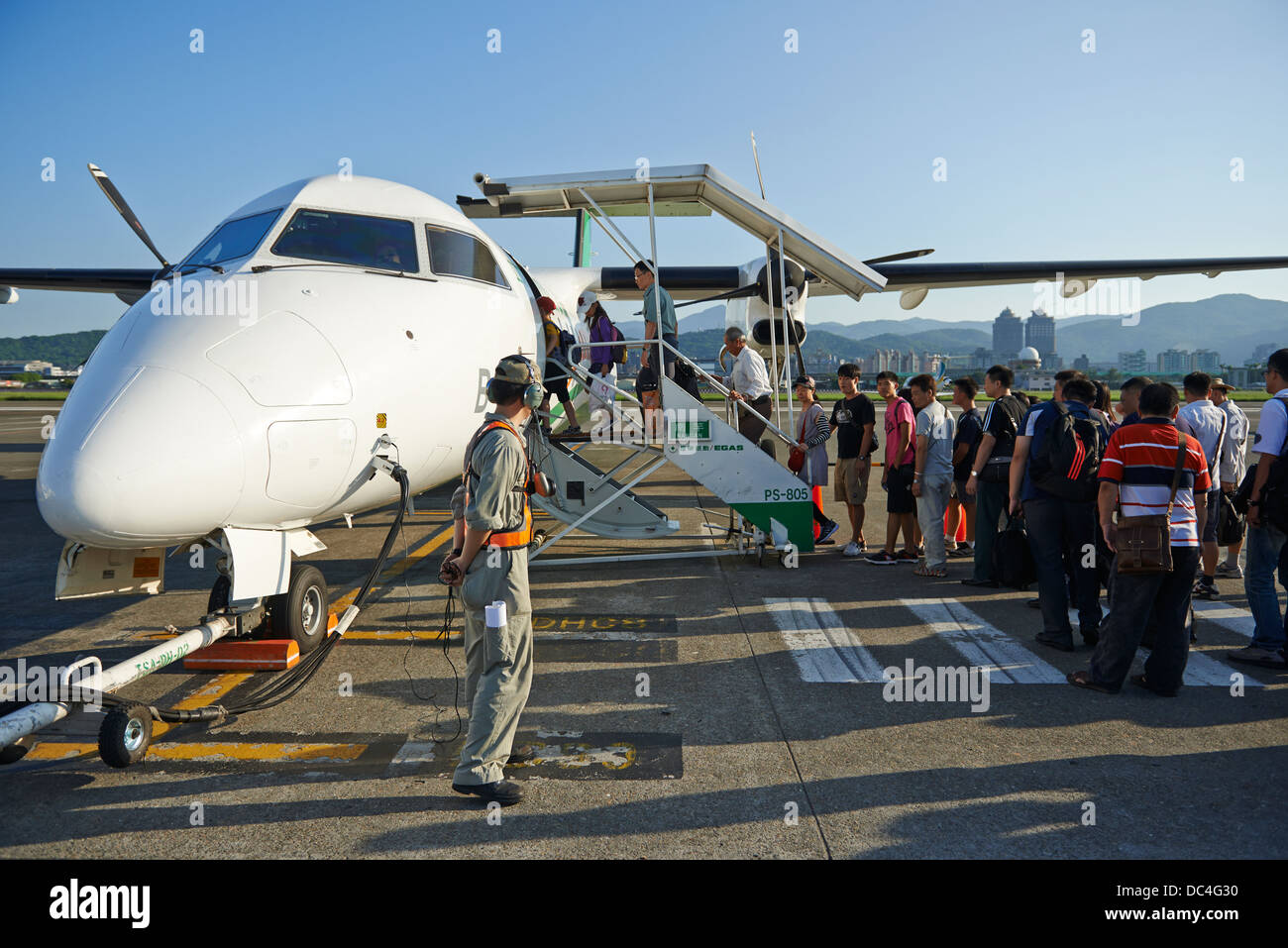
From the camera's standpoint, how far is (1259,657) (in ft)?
17.0

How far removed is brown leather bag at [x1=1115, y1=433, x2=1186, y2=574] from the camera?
441 centimetres

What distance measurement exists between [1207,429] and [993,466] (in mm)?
1867

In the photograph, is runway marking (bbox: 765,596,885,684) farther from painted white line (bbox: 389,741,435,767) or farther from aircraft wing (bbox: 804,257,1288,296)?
aircraft wing (bbox: 804,257,1288,296)

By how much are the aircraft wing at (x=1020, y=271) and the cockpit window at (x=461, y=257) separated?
28.1 ft

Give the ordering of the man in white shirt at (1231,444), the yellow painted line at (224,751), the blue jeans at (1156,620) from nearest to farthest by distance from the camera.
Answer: the yellow painted line at (224,751) < the blue jeans at (1156,620) < the man in white shirt at (1231,444)

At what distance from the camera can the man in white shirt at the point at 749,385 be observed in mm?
8719

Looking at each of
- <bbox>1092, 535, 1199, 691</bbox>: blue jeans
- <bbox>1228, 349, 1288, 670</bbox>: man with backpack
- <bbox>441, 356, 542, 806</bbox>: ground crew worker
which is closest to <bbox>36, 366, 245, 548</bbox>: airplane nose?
<bbox>441, 356, 542, 806</bbox>: ground crew worker

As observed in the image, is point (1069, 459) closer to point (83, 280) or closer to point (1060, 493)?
point (1060, 493)

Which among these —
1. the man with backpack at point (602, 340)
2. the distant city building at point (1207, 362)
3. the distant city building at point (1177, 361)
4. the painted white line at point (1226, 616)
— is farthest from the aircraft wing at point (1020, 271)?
the distant city building at point (1177, 361)

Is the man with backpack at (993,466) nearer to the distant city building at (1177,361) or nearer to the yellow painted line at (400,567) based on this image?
the yellow painted line at (400,567)

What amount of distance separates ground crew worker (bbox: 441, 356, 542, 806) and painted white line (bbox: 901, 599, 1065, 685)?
316cm

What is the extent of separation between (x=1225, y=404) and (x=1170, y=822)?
5.65 metres

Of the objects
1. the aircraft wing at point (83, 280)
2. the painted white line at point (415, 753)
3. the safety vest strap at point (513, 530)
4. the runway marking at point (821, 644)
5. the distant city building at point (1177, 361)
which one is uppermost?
the distant city building at point (1177, 361)

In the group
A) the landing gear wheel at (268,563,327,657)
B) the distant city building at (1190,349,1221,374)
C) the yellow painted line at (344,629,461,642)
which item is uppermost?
the distant city building at (1190,349,1221,374)
